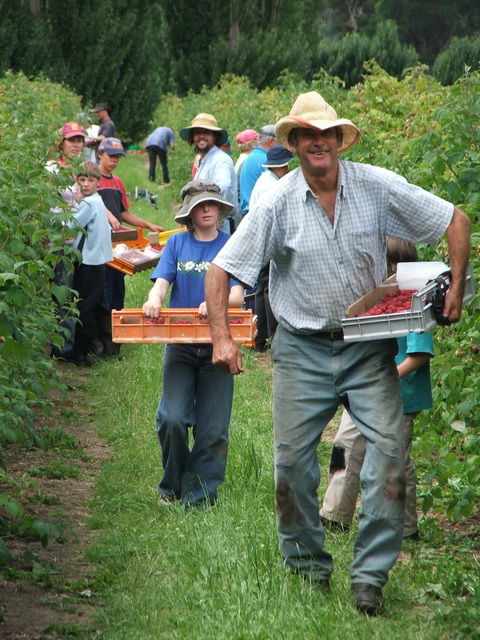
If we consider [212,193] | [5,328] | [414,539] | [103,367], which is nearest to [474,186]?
[212,193]

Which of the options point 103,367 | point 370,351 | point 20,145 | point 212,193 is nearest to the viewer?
point 370,351

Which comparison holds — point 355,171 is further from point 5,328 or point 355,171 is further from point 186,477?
point 186,477

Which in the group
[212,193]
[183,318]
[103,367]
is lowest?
[103,367]

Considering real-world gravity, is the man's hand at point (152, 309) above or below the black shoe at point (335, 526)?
above

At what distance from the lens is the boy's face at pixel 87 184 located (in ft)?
36.2

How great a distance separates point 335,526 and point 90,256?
5380 millimetres

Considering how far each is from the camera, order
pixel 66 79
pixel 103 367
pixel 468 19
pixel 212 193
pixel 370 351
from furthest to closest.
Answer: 1. pixel 468 19
2. pixel 66 79
3. pixel 103 367
4. pixel 212 193
5. pixel 370 351

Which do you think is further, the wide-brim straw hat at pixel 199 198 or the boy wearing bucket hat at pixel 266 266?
the boy wearing bucket hat at pixel 266 266

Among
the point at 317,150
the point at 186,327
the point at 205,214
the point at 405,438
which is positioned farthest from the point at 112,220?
the point at 317,150

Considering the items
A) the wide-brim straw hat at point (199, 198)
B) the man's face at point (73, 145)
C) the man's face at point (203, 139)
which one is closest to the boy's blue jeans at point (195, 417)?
the wide-brim straw hat at point (199, 198)

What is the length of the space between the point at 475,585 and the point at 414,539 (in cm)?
112

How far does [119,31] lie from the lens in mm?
41719

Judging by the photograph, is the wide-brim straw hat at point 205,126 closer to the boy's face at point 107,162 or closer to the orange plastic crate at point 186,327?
the boy's face at point 107,162

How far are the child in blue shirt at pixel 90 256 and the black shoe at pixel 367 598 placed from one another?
6.18 metres
